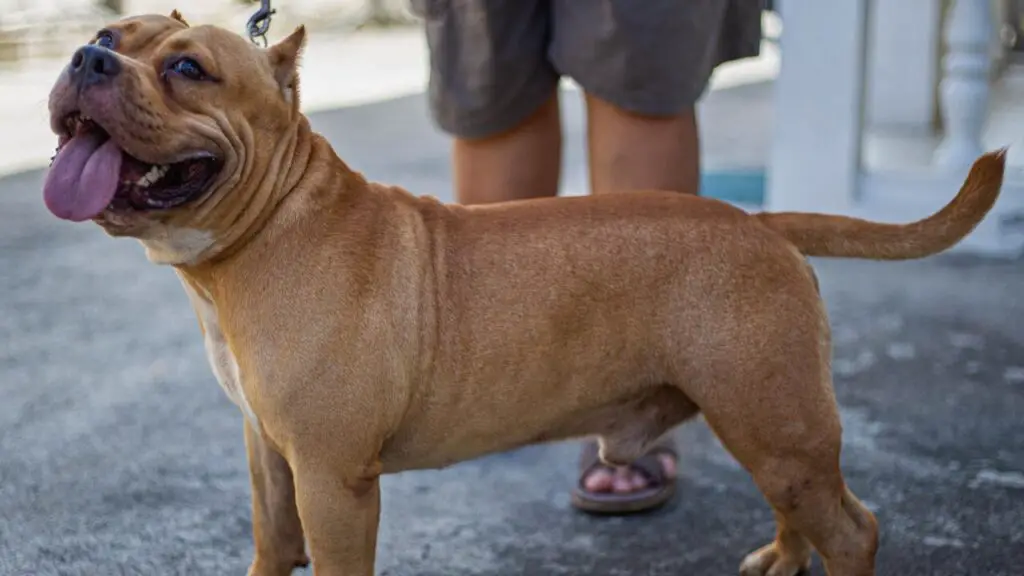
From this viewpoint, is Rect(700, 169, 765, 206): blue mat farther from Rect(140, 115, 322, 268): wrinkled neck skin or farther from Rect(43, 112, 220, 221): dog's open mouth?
Rect(43, 112, 220, 221): dog's open mouth

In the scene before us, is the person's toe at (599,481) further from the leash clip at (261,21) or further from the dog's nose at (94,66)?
the dog's nose at (94,66)

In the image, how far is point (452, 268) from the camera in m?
1.75

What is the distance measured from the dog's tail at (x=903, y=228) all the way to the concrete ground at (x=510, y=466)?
497 mm

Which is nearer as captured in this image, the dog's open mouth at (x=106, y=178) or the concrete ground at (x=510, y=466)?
the dog's open mouth at (x=106, y=178)

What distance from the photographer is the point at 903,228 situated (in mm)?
1812

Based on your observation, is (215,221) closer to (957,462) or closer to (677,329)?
(677,329)

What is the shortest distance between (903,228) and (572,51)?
0.72 metres

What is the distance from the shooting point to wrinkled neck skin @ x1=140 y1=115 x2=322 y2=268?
159cm

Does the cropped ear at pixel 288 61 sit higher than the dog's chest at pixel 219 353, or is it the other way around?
the cropped ear at pixel 288 61

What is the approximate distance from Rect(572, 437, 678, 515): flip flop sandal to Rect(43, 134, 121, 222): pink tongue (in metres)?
1.12

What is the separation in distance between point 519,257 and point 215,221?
43 cm

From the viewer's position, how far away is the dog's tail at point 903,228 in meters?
1.78

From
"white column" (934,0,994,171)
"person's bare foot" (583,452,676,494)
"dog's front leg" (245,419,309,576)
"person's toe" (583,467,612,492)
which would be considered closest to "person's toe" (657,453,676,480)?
"person's bare foot" (583,452,676,494)

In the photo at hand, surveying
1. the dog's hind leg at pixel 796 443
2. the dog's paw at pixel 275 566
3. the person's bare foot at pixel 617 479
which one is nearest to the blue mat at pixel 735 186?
the person's bare foot at pixel 617 479
